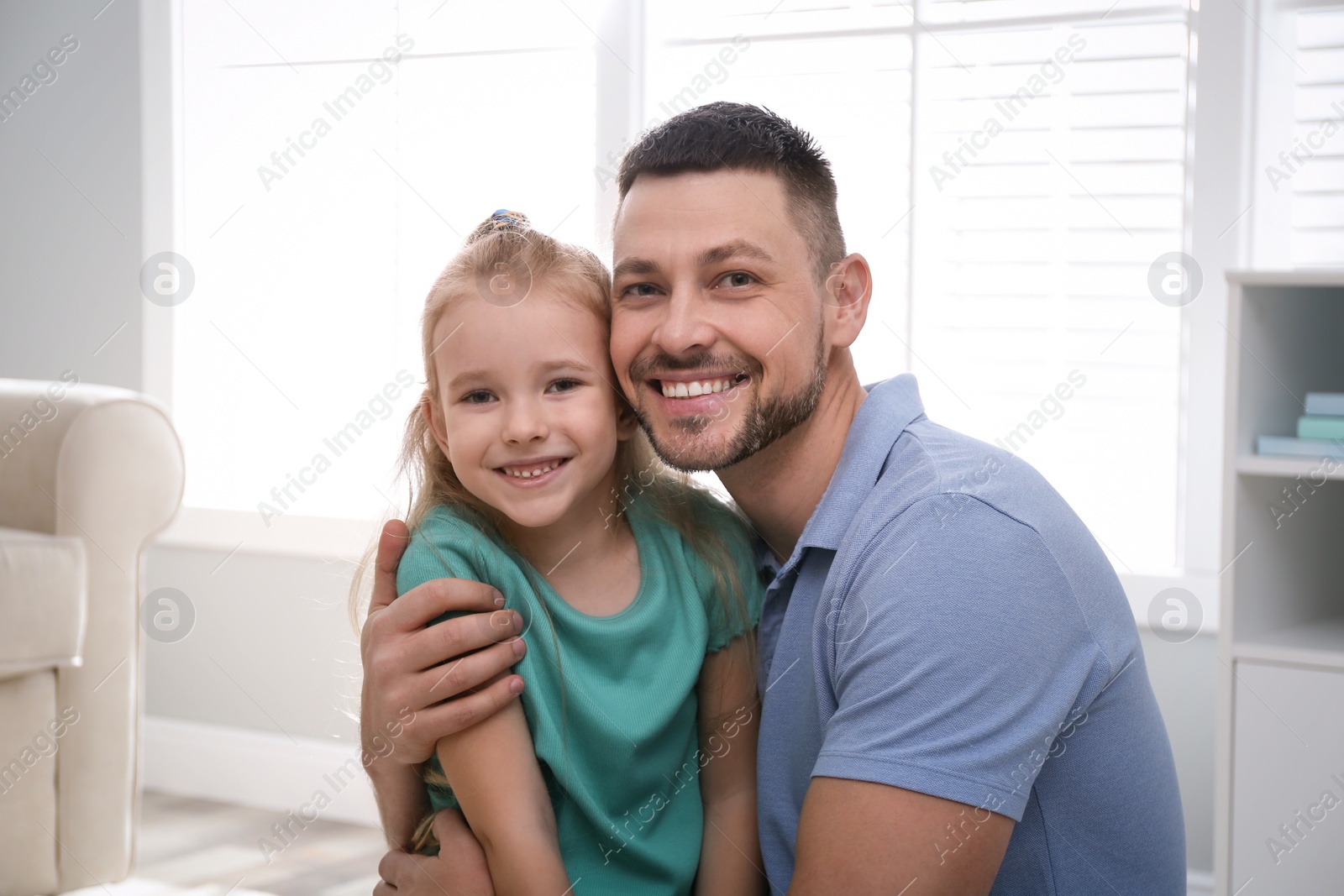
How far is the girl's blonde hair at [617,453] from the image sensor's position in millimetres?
1276

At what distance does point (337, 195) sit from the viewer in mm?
3146

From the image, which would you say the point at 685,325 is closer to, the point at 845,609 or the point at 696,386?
the point at 696,386

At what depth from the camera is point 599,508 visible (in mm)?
1373

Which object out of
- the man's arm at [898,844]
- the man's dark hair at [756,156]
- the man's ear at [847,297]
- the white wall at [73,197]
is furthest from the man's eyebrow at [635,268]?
the white wall at [73,197]

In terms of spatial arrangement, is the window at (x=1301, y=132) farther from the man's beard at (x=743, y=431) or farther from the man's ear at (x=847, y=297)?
the man's beard at (x=743, y=431)

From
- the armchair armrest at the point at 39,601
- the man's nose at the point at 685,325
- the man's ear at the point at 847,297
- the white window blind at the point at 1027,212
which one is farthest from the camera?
the white window blind at the point at 1027,212

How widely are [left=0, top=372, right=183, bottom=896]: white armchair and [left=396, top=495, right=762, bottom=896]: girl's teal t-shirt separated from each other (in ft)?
4.35

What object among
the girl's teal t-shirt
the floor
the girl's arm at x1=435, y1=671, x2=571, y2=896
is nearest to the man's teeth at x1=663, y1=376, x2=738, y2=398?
the girl's teal t-shirt

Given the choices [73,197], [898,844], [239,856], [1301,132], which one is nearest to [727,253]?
[898,844]

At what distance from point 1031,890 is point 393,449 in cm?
233

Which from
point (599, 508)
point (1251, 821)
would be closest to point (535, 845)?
point (599, 508)

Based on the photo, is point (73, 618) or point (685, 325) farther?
point (73, 618)

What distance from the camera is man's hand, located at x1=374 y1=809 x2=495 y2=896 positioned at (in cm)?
118

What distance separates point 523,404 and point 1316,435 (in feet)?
4.14
